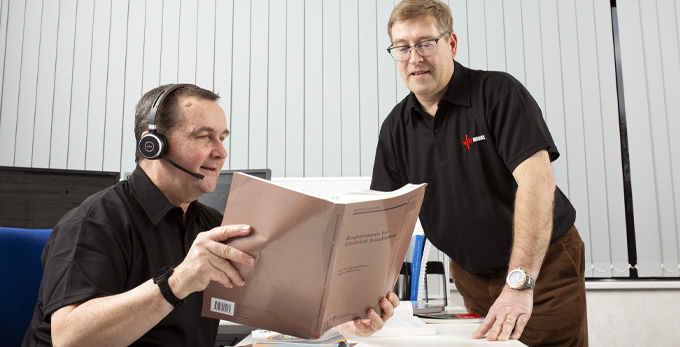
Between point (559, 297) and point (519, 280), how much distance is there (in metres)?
0.41

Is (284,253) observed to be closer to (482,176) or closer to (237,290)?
(237,290)

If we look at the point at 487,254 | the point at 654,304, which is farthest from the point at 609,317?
the point at 487,254

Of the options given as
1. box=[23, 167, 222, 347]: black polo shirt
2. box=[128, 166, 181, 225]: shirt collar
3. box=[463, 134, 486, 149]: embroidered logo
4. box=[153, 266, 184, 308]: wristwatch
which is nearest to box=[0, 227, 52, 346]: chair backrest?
box=[23, 167, 222, 347]: black polo shirt

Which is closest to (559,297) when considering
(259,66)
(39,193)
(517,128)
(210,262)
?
(517,128)

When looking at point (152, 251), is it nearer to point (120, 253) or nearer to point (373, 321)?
point (120, 253)

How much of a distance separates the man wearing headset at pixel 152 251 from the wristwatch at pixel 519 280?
0.99 feet

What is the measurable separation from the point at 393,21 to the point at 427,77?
245mm

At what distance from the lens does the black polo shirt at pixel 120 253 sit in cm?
81

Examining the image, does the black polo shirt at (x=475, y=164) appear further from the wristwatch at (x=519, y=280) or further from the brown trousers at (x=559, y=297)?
the wristwatch at (x=519, y=280)

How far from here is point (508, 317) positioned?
994 mm

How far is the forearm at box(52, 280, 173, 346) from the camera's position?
2.50ft

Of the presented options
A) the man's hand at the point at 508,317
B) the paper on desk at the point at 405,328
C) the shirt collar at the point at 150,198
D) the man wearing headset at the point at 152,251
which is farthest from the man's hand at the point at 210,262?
the man's hand at the point at 508,317

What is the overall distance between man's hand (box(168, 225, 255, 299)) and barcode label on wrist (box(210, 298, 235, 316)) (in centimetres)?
7

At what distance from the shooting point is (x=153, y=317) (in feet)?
2.57
